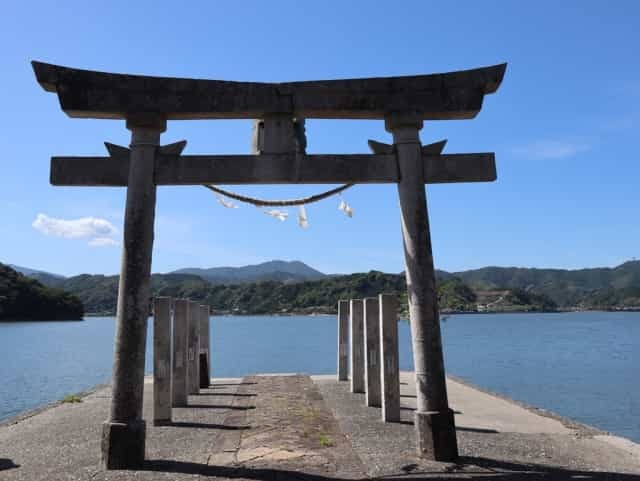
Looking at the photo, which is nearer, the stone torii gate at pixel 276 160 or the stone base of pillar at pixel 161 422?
the stone torii gate at pixel 276 160

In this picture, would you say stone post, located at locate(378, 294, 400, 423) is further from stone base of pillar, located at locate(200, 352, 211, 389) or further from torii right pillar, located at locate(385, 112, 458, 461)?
stone base of pillar, located at locate(200, 352, 211, 389)

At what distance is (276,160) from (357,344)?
27.4 feet

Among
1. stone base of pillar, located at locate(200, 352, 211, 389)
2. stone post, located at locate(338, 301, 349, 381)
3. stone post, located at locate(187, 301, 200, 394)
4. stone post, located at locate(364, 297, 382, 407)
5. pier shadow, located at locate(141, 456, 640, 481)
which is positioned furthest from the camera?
stone post, located at locate(338, 301, 349, 381)

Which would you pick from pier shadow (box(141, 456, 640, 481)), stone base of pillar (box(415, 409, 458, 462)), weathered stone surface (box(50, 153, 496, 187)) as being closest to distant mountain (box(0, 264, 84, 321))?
weathered stone surface (box(50, 153, 496, 187))

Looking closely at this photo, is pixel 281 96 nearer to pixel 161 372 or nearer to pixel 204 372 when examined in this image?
pixel 161 372

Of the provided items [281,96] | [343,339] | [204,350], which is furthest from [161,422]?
[343,339]

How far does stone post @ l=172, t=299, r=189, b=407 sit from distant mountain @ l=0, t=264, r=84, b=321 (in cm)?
9072

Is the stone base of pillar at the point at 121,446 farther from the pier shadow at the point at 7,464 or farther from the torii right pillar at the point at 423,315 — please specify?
the torii right pillar at the point at 423,315

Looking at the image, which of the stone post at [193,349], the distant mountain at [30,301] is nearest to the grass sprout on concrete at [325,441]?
the stone post at [193,349]

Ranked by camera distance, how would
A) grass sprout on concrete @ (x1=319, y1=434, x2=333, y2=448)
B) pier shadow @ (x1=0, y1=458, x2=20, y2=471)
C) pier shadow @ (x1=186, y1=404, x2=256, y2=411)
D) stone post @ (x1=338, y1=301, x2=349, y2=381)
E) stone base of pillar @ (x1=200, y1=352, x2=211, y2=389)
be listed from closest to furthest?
1. pier shadow @ (x1=0, y1=458, x2=20, y2=471)
2. grass sprout on concrete @ (x1=319, y1=434, x2=333, y2=448)
3. pier shadow @ (x1=186, y1=404, x2=256, y2=411)
4. stone base of pillar @ (x1=200, y1=352, x2=211, y2=389)
5. stone post @ (x1=338, y1=301, x2=349, y2=381)

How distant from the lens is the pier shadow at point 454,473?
6867 mm

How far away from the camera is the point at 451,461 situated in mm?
7578

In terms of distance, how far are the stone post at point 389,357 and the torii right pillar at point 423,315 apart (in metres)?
3.26

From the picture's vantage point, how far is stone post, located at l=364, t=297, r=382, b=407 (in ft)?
40.4
